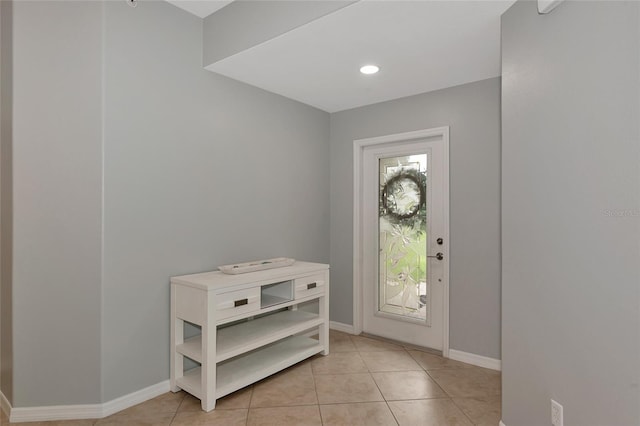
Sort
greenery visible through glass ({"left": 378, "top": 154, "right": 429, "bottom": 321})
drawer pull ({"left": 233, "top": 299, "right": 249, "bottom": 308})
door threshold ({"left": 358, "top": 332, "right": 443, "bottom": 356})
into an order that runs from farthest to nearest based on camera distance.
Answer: greenery visible through glass ({"left": 378, "top": 154, "right": 429, "bottom": 321})
door threshold ({"left": 358, "top": 332, "right": 443, "bottom": 356})
drawer pull ({"left": 233, "top": 299, "right": 249, "bottom": 308})

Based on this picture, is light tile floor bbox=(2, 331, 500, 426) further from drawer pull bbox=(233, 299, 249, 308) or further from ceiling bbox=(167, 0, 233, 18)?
ceiling bbox=(167, 0, 233, 18)

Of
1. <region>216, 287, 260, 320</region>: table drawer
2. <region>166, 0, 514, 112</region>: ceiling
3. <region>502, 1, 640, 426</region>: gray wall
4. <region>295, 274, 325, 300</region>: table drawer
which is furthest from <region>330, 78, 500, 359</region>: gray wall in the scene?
<region>216, 287, 260, 320</region>: table drawer

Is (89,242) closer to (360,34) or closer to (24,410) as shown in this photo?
(24,410)

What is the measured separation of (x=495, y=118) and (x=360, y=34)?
1383 millimetres

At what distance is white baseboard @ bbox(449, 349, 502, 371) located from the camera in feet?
9.34

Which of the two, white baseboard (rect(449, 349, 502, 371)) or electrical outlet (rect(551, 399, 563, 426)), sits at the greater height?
electrical outlet (rect(551, 399, 563, 426))

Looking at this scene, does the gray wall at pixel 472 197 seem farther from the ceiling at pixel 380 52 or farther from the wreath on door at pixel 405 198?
the wreath on door at pixel 405 198

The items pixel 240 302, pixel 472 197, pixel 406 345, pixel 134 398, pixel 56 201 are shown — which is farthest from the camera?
pixel 406 345

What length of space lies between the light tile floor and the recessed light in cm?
236

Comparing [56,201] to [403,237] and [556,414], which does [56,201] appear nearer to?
[403,237]

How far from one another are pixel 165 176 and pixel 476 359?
2844 millimetres

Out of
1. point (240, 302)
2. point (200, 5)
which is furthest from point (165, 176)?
point (200, 5)

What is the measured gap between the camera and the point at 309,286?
2.96 metres

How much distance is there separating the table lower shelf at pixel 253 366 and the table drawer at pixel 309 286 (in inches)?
19.1
